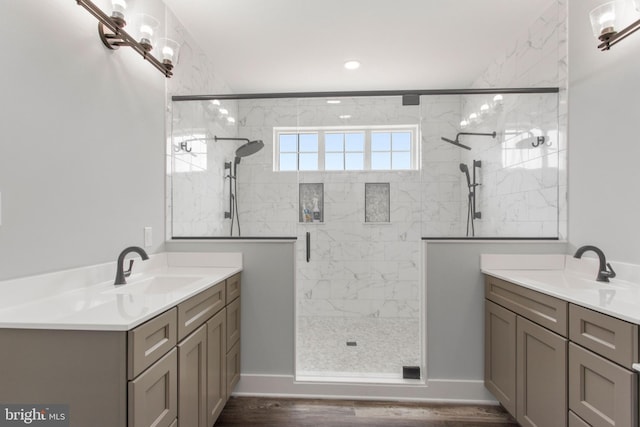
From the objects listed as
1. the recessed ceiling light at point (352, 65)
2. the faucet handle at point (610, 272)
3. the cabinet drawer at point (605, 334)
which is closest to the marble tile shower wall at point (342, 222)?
the recessed ceiling light at point (352, 65)

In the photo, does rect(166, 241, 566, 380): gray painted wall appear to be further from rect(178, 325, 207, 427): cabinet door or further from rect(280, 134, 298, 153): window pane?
rect(280, 134, 298, 153): window pane

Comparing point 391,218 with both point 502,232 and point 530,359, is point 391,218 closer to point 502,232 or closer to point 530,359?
point 502,232

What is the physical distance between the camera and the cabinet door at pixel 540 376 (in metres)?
1.41

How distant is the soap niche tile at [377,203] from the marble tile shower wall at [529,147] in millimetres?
862

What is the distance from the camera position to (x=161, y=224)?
2.18 meters

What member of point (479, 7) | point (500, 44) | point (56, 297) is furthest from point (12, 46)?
point (500, 44)

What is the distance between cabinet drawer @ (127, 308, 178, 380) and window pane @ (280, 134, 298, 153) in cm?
160

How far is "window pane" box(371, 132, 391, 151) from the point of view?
2.88m

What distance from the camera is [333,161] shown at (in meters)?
2.96

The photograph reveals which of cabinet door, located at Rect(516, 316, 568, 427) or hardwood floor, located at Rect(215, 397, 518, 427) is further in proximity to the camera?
hardwood floor, located at Rect(215, 397, 518, 427)

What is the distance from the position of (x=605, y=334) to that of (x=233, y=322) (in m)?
1.87

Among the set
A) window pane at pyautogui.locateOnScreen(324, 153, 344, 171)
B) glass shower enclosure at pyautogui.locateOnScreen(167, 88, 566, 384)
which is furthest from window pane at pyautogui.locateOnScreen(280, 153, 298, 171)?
window pane at pyautogui.locateOnScreen(324, 153, 344, 171)

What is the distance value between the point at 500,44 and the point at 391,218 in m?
1.78

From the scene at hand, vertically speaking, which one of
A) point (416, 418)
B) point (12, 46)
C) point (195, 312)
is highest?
point (12, 46)
